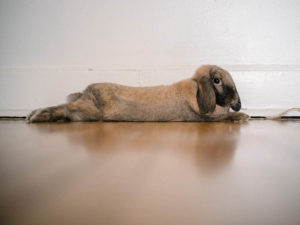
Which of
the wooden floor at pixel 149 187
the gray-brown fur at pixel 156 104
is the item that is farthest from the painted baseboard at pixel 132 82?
the wooden floor at pixel 149 187

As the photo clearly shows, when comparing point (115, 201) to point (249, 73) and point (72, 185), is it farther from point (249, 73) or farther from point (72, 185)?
point (249, 73)

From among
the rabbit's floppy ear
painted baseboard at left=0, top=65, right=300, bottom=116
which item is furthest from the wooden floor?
painted baseboard at left=0, top=65, right=300, bottom=116

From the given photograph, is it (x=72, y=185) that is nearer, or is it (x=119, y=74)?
(x=72, y=185)

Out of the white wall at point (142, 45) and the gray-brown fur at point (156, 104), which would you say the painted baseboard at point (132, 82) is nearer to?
the white wall at point (142, 45)

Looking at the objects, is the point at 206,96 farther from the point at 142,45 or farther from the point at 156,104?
the point at 142,45

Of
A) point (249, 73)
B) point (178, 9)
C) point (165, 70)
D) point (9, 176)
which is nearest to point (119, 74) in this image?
point (165, 70)

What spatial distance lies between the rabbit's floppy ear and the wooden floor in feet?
2.35

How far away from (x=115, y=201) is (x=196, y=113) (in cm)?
116

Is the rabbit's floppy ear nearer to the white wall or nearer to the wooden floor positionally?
the white wall

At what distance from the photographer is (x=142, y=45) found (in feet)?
5.84

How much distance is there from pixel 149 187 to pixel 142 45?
1584 mm

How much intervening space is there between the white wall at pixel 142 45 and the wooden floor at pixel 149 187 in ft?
4.19

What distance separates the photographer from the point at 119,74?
5.84 feet

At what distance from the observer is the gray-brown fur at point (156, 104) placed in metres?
1.35
